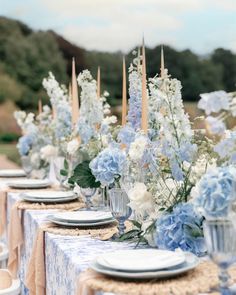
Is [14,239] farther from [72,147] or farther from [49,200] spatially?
[72,147]

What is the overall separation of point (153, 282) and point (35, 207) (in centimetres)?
149

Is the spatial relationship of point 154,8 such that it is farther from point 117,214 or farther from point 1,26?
point 117,214

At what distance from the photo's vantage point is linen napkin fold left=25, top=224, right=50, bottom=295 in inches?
101

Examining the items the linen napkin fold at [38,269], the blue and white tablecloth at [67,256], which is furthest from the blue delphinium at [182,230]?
the linen napkin fold at [38,269]

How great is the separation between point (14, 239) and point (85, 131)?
23.3 inches

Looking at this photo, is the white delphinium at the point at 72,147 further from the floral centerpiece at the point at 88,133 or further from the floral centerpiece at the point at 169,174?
the floral centerpiece at the point at 169,174

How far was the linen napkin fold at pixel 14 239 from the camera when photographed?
3.22 metres

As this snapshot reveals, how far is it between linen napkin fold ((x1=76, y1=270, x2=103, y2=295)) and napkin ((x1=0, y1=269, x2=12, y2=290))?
1.43 m

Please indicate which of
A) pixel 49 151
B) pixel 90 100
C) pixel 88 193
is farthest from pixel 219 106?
pixel 49 151

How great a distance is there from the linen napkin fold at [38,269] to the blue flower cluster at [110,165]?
1.07 feet

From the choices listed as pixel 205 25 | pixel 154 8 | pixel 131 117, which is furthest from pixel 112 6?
pixel 131 117

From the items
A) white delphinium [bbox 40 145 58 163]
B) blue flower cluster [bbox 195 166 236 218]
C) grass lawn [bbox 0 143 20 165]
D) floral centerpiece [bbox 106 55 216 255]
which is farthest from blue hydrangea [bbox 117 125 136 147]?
grass lawn [bbox 0 143 20 165]

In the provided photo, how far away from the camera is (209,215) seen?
1.55 m

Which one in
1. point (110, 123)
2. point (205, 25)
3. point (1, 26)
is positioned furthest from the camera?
point (1, 26)
